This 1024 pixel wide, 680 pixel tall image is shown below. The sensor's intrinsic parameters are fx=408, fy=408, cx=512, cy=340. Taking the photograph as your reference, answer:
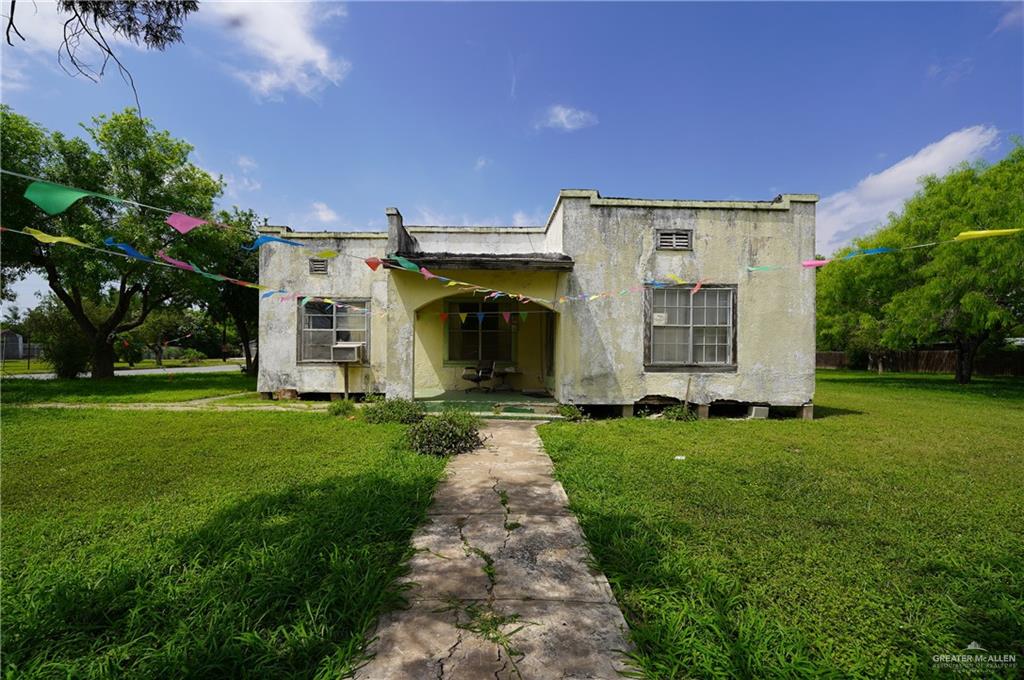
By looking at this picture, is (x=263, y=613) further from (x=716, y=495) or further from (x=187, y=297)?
(x=187, y=297)

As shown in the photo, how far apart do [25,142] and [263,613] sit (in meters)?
17.2

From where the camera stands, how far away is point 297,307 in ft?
35.1

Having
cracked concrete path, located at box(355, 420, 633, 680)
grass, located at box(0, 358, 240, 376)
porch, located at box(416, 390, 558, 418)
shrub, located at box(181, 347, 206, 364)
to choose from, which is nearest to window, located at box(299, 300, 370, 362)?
porch, located at box(416, 390, 558, 418)

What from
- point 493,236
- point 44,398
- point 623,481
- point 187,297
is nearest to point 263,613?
point 623,481

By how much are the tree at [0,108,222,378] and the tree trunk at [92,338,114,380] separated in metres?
0.03

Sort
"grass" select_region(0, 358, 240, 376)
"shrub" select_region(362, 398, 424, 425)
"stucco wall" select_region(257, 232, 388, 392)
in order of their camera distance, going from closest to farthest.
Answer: "shrub" select_region(362, 398, 424, 425), "stucco wall" select_region(257, 232, 388, 392), "grass" select_region(0, 358, 240, 376)

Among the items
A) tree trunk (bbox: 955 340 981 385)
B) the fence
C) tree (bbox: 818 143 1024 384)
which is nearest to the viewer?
tree (bbox: 818 143 1024 384)

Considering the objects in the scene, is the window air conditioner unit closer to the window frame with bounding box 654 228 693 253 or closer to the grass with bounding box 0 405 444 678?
the grass with bounding box 0 405 444 678

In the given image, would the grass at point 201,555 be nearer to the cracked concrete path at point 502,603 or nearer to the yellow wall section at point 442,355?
the cracked concrete path at point 502,603

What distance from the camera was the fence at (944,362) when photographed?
22272mm

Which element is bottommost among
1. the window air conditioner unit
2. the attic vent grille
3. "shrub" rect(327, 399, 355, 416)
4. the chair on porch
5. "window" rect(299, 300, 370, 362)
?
"shrub" rect(327, 399, 355, 416)

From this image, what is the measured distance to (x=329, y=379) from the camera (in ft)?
35.1

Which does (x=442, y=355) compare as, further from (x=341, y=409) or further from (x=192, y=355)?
(x=192, y=355)

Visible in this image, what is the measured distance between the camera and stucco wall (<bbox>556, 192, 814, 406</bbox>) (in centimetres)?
839
